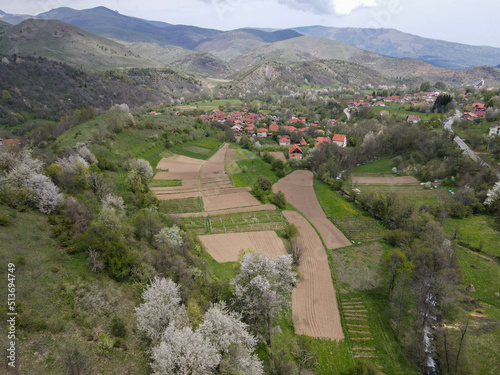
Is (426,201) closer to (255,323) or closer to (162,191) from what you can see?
(255,323)

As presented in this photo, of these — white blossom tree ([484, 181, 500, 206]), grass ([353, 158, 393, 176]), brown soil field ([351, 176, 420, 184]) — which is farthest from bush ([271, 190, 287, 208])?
white blossom tree ([484, 181, 500, 206])

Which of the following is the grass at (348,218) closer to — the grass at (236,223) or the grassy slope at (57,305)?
the grass at (236,223)

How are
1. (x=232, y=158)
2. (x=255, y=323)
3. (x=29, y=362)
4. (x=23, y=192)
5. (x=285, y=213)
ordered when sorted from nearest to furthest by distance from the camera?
(x=29, y=362) → (x=255, y=323) → (x=23, y=192) → (x=285, y=213) → (x=232, y=158)

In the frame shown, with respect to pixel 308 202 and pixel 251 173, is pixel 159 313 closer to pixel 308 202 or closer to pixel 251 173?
pixel 308 202

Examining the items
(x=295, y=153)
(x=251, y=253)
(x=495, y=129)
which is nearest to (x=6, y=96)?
(x=295, y=153)

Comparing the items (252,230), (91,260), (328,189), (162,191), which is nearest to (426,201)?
(328,189)

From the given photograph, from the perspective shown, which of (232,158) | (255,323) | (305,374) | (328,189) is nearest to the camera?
(305,374)
